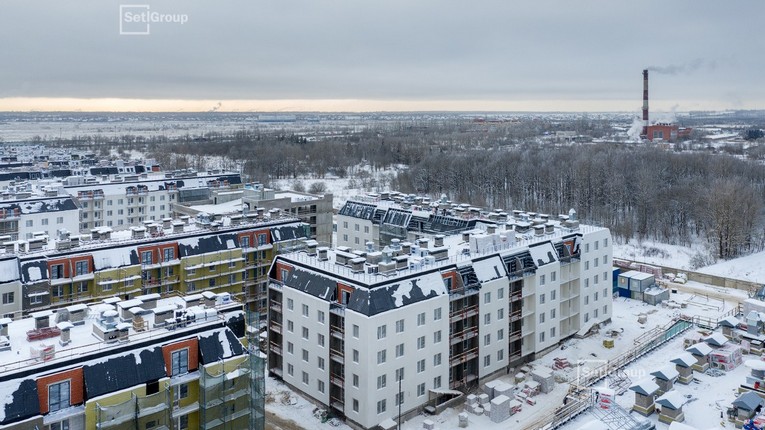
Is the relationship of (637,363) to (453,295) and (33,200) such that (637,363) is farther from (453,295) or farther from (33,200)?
(33,200)

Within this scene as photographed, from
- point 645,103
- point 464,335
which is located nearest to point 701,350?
point 464,335

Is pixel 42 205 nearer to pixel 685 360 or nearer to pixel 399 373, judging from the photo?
pixel 399 373

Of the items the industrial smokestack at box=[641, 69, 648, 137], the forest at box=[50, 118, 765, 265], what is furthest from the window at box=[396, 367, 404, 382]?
the industrial smokestack at box=[641, 69, 648, 137]

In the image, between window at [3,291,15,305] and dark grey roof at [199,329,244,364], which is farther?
window at [3,291,15,305]

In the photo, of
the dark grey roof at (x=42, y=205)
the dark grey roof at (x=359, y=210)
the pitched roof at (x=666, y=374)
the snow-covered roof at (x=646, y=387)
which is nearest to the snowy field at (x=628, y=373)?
the pitched roof at (x=666, y=374)

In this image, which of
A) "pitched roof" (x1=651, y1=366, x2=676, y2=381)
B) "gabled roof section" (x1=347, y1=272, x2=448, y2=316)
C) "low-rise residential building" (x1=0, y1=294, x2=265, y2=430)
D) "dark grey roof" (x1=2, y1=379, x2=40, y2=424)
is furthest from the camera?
"gabled roof section" (x1=347, y1=272, x2=448, y2=316)

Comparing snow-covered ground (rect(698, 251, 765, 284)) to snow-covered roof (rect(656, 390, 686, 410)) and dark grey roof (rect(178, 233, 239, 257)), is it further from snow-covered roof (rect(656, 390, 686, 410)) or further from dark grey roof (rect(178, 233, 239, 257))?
dark grey roof (rect(178, 233, 239, 257))

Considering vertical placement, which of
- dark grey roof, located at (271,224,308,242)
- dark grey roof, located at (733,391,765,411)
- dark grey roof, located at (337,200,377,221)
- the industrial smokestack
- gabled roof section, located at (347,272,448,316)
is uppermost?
the industrial smokestack
